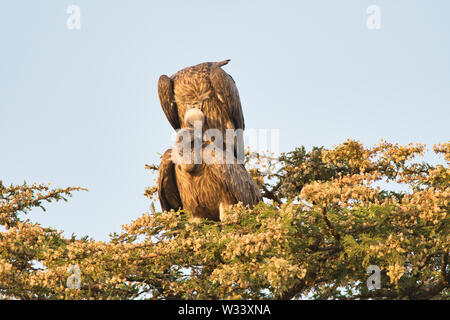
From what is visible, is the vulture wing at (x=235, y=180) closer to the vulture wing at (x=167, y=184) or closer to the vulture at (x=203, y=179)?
the vulture at (x=203, y=179)

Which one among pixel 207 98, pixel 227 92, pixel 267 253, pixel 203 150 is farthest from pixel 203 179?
pixel 267 253

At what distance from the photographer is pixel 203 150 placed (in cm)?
921

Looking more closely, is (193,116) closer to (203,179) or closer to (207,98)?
(207,98)

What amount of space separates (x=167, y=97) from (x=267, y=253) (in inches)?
147

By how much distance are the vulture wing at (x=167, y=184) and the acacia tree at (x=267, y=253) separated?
1.53m

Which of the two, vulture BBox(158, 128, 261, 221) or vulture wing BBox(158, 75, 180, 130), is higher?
vulture wing BBox(158, 75, 180, 130)

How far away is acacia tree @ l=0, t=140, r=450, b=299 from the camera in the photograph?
6.36 m

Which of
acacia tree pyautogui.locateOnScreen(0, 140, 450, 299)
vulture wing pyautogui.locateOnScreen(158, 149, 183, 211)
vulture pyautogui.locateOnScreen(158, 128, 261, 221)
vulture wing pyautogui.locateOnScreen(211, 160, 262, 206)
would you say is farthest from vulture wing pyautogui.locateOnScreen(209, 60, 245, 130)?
acacia tree pyautogui.locateOnScreen(0, 140, 450, 299)

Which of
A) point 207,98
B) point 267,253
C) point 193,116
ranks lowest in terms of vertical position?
point 267,253

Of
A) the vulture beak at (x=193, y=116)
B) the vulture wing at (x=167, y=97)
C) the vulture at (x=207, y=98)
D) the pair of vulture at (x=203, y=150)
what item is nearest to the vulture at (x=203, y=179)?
the pair of vulture at (x=203, y=150)

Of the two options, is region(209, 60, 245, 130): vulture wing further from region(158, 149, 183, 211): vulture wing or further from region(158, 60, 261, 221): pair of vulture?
region(158, 149, 183, 211): vulture wing
